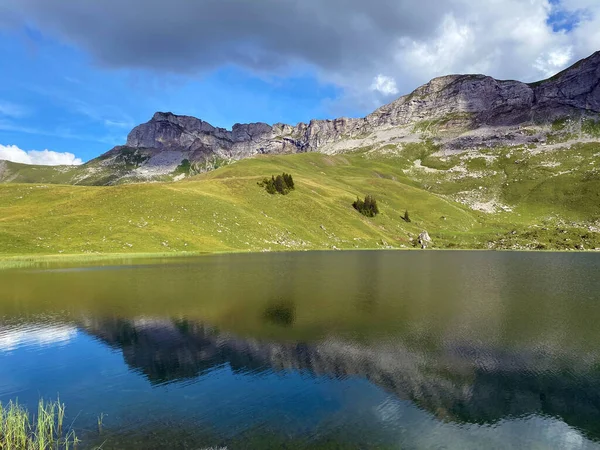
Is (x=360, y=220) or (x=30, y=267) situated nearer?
(x=30, y=267)

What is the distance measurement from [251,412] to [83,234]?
320 feet

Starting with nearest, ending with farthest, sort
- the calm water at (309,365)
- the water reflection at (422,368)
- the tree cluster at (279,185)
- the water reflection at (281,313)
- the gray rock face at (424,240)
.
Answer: the calm water at (309,365) < the water reflection at (422,368) < the water reflection at (281,313) < the gray rock face at (424,240) < the tree cluster at (279,185)

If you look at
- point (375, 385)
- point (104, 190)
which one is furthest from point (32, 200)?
point (375, 385)

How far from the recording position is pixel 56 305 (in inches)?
1576

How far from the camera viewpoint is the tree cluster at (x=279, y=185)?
15562 centimetres

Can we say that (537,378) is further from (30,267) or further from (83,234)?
(83,234)

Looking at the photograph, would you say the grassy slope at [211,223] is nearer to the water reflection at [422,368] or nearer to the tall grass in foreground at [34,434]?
the water reflection at [422,368]

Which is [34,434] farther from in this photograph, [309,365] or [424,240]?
[424,240]

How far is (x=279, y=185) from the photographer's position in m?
157

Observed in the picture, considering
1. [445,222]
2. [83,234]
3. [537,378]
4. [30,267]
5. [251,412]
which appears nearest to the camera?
[251,412]

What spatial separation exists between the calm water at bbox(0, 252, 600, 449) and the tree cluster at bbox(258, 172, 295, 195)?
358 feet

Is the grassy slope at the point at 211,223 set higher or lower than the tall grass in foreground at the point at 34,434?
higher

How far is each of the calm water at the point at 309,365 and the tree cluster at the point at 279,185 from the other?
108987 mm

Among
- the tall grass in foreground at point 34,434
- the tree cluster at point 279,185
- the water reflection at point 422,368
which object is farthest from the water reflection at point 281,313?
the tree cluster at point 279,185
